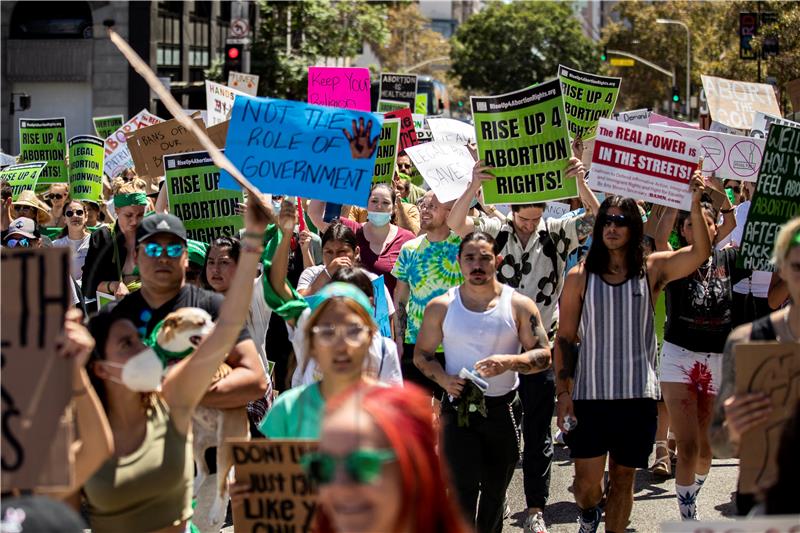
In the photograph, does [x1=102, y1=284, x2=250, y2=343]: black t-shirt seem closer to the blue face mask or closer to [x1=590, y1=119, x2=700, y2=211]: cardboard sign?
[x1=590, y1=119, x2=700, y2=211]: cardboard sign

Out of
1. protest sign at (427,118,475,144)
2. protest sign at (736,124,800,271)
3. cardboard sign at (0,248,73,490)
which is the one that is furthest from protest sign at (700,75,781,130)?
cardboard sign at (0,248,73,490)

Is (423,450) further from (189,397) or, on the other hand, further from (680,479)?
(680,479)

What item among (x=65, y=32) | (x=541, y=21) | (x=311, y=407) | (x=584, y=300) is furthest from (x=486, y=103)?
(x=541, y=21)

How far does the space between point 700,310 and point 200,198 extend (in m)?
3.39

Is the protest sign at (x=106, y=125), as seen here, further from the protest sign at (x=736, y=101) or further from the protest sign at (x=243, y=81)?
the protest sign at (x=736, y=101)

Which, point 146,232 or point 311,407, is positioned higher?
point 146,232

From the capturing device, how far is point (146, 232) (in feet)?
17.2

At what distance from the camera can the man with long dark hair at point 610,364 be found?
6.28 metres

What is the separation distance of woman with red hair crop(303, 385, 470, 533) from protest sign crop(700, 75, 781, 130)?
1205cm

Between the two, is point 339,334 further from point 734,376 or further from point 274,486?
point 734,376

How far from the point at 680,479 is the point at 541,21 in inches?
3737

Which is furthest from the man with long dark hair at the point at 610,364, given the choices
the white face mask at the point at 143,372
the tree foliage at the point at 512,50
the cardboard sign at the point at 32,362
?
the tree foliage at the point at 512,50

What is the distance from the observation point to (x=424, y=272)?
24.8ft

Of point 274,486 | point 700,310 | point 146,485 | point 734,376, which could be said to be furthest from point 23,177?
point 734,376
